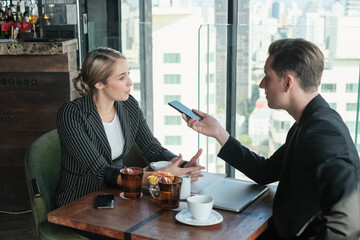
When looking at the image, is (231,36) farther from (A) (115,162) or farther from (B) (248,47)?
(A) (115,162)

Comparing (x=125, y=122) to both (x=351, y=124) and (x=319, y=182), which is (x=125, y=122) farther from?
(x=351, y=124)

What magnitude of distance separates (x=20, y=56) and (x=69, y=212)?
1925 mm

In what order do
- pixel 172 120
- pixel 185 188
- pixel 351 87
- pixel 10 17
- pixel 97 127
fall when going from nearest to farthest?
pixel 185 188 < pixel 97 127 < pixel 351 87 < pixel 172 120 < pixel 10 17

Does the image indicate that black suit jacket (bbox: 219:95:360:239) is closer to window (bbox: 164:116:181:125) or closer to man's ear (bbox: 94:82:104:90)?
man's ear (bbox: 94:82:104:90)

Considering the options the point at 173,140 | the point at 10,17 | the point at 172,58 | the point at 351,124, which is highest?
the point at 10,17

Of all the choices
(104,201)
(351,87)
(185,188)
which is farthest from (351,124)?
(104,201)

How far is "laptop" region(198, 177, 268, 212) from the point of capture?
1.65 meters

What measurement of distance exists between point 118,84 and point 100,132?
235mm

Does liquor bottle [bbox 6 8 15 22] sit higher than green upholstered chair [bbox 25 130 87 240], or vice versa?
liquor bottle [bbox 6 8 15 22]

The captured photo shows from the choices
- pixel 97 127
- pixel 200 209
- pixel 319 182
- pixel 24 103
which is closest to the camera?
pixel 319 182

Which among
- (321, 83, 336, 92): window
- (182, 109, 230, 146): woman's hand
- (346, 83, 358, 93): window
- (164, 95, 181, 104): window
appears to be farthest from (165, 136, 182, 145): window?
(182, 109, 230, 146): woman's hand

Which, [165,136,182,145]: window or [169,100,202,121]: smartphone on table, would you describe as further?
[165,136,182,145]: window

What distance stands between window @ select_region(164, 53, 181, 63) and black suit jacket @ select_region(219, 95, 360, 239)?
1806mm

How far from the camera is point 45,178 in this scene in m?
2.13
